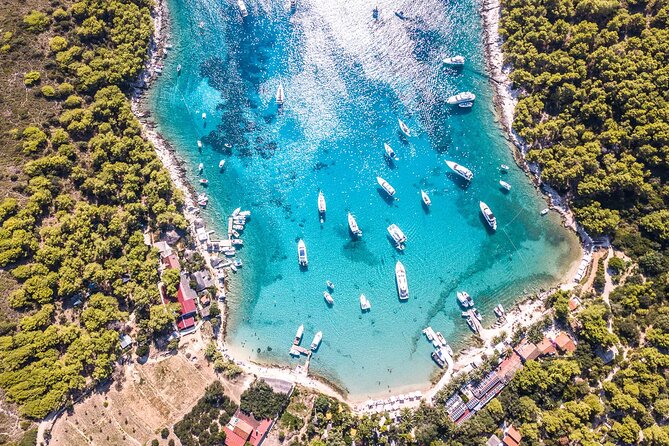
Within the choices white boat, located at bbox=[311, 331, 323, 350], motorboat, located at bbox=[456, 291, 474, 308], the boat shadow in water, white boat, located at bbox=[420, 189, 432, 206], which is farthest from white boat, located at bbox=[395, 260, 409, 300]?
white boat, located at bbox=[311, 331, 323, 350]

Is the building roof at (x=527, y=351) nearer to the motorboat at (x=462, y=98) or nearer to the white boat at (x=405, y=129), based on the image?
the white boat at (x=405, y=129)

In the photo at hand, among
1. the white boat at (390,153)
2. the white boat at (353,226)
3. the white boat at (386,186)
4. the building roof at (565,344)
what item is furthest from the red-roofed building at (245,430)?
the white boat at (390,153)

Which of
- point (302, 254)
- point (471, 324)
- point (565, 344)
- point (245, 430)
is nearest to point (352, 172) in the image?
point (302, 254)

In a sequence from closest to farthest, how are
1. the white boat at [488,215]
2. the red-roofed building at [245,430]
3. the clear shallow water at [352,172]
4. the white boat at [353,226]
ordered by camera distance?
the red-roofed building at [245,430], the white boat at [488,215], the clear shallow water at [352,172], the white boat at [353,226]

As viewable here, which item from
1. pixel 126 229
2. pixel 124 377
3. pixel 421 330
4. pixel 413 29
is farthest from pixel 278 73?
pixel 124 377

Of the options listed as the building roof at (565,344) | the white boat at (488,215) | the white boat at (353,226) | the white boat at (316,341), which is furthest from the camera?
the white boat at (353,226)

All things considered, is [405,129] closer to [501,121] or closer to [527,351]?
[501,121]
